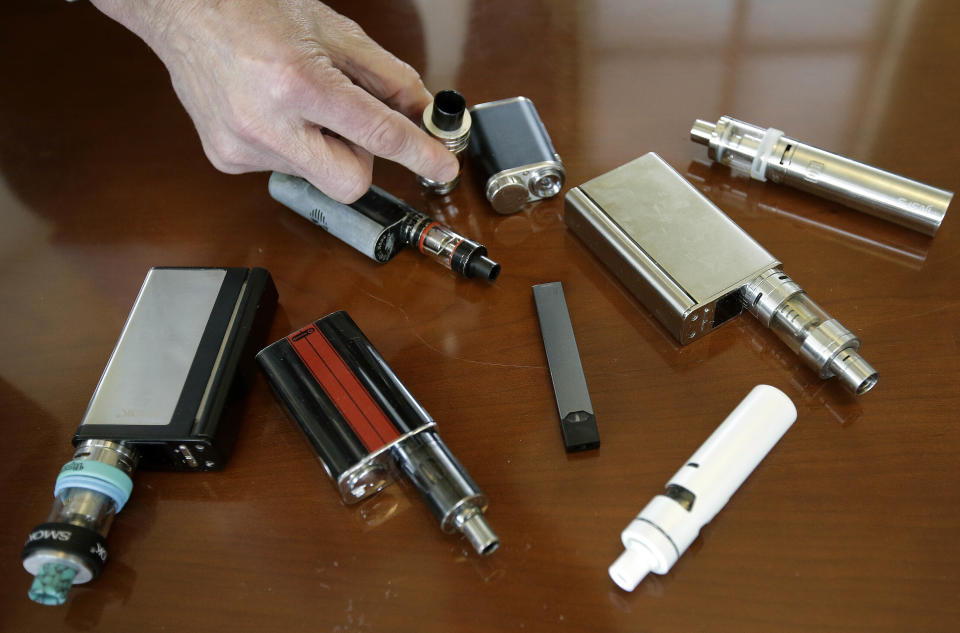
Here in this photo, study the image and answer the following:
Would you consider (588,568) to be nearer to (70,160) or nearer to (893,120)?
(893,120)

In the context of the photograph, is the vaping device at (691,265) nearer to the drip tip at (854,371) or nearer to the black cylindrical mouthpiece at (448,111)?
the drip tip at (854,371)

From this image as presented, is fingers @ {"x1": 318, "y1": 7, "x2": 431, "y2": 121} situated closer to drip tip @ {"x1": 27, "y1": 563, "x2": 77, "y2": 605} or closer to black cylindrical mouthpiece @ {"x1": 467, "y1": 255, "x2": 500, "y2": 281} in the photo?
black cylindrical mouthpiece @ {"x1": 467, "y1": 255, "x2": 500, "y2": 281}

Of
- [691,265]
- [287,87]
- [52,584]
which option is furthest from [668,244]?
[52,584]

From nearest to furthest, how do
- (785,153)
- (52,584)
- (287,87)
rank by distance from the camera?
(52,584), (287,87), (785,153)

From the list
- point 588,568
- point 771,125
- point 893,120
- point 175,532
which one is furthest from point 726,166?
point 175,532

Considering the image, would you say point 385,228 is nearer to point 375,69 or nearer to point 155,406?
point 375,69

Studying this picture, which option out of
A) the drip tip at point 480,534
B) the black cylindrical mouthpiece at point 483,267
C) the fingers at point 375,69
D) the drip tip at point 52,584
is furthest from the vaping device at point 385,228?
the drip tip at point 52,584

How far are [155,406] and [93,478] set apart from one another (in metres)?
0.07

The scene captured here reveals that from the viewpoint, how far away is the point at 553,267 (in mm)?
794

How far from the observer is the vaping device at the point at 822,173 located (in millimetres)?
762

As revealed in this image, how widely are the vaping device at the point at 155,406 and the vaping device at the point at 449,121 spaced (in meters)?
0.23

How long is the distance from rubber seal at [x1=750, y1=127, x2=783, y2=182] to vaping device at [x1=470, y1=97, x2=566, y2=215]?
0.21 metres

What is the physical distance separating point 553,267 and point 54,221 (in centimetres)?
58

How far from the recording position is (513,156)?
82 cm
